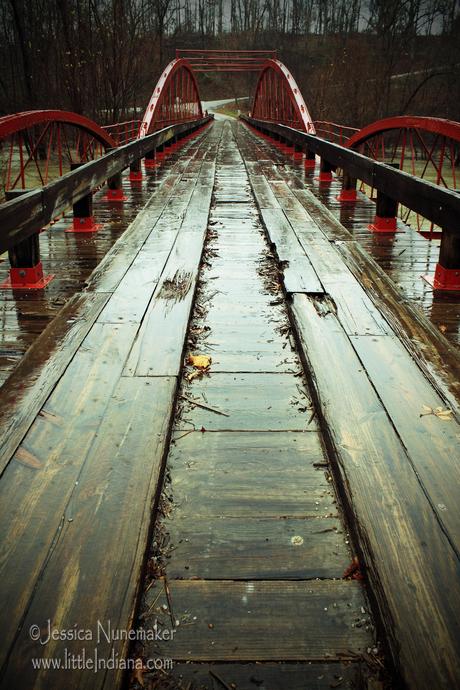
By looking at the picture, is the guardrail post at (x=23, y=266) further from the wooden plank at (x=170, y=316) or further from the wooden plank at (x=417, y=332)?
the wooden plank at (x=417, y=332)

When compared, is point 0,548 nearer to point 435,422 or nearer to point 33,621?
point 33,621

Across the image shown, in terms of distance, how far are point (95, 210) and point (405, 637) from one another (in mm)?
6650

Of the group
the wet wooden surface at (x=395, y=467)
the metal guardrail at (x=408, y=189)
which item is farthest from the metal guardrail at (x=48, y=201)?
the metal guardrail at (x=408, y=189)

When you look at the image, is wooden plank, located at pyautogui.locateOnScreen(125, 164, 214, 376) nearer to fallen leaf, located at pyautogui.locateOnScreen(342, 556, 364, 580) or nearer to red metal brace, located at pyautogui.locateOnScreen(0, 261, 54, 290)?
red metal brace, located at pyautogui.locateOnScreen(0, 261, 54, 290)

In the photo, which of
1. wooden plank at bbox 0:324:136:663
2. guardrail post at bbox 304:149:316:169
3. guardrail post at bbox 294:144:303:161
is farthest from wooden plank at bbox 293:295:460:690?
guardrail post at bbox 294:144:303:161

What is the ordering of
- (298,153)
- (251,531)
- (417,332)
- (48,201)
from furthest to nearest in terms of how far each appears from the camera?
1. (298,153)
2. (48,201)
3. (417,332)
4. (251,531)

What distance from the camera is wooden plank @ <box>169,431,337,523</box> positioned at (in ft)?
6.06

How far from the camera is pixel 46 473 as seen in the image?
6.31 ft

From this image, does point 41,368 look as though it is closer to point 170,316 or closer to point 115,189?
point 170,316

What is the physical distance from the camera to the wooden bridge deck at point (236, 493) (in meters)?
1.37

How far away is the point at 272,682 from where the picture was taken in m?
1.29

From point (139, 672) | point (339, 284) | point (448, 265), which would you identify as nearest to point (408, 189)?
point (448, 265)

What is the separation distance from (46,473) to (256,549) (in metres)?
0.80

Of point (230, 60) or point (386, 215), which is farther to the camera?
point (230, 60)
